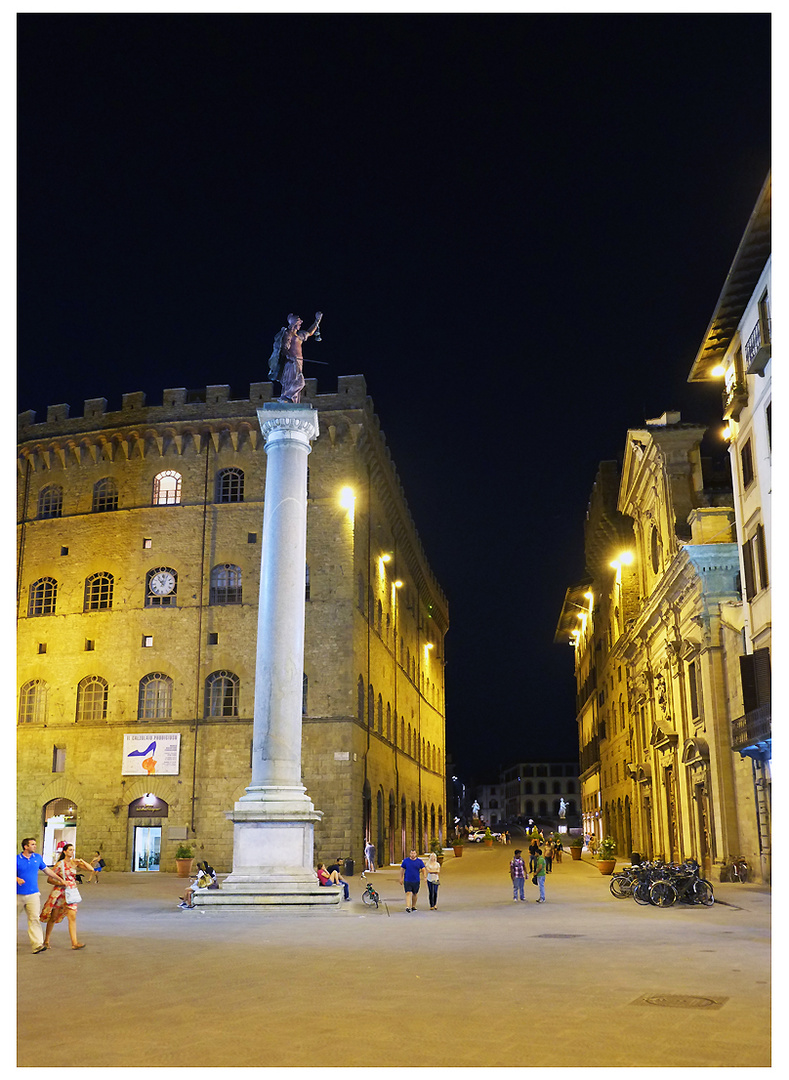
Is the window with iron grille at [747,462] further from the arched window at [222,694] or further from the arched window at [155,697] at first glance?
the arched window at [155,697]

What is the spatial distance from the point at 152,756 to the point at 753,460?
26.9 meters

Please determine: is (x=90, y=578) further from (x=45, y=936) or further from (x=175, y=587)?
(x=45, y=936)

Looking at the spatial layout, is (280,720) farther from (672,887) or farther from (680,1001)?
(680,1001)

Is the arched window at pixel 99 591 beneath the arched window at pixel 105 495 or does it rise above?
beneath

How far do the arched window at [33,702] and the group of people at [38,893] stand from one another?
1131 inches

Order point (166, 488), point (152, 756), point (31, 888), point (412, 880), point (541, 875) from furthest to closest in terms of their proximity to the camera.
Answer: point (166, 488) → point (152, 756) → point (541, 875) → point (412, 880) → point (31, 888)

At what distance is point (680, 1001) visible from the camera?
34.1ft

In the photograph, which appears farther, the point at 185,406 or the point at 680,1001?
the point at 185,406

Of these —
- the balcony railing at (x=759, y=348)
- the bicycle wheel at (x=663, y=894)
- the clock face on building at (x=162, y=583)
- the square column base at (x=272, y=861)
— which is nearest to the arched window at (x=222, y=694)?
the clock face on building at (x=162, y=583)

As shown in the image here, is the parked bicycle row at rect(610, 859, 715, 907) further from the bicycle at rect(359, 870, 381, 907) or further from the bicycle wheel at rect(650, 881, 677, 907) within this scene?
the bicycle at rect(359, 870, 381, 907)

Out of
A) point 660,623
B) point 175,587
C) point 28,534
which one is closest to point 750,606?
point 660,623

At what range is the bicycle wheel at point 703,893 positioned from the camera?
77.1ft

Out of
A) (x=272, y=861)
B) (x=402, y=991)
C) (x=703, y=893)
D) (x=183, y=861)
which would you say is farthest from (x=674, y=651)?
(x=402, y=991)

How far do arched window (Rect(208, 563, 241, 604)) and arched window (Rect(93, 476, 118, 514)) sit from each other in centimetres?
623
